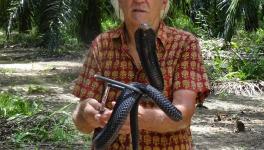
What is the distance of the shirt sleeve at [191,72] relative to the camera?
1846mm

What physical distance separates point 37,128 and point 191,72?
3792 mm

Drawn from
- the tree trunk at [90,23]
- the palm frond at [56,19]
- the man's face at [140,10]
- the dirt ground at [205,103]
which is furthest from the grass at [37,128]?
the tree trunk at [90,23]

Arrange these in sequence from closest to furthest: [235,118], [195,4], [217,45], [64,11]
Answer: [235,118] → [64,11] → [217,45] → [195,4]

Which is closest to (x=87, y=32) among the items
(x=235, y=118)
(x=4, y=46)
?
(x=4, y=46)

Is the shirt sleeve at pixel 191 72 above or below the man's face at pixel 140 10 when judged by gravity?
below

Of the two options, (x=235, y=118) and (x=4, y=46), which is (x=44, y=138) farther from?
(x=4, y=46)

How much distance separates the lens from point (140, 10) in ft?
5.90

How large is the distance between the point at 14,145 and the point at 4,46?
990 centimetres

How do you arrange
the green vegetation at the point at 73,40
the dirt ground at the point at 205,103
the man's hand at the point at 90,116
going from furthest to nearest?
1. the dirt ground at the point at 205,103
2. the green vegetation at the point at 73,40
3. the man's hand at the point at 90,116

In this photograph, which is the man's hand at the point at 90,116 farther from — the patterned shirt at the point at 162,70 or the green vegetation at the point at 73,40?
the green vegetation at the point at 73,40

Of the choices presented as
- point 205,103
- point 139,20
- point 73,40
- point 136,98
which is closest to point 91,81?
point 139,20

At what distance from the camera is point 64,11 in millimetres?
9883

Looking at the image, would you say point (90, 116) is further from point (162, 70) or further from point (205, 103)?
point (205, 103)

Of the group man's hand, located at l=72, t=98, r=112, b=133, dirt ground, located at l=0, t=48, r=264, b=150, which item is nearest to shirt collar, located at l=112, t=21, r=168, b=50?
man's hand, located at l=72, t=98, r=112, b=133
